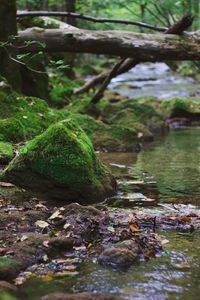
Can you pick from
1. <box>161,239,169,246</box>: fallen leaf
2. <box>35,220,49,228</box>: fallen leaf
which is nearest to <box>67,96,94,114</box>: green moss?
<box>35,220,49,228</box>: fallen leaf

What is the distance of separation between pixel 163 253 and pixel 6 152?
117 inches

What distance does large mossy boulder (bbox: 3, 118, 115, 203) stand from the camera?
536 centimetres

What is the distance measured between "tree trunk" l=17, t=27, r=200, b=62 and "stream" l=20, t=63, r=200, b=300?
6.74 feet

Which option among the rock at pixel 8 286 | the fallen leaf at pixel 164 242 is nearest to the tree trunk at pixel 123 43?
the fallen leaf at pixel 164 242

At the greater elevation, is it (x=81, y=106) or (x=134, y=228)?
(x=134, y=228)

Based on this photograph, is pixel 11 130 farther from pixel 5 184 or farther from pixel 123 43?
pixel 123 43

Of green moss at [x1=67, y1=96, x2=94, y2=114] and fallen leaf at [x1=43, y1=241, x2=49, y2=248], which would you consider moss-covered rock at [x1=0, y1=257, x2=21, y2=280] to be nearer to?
fallen leaf at [x1=43, y1=241, x2=49, y2=248]

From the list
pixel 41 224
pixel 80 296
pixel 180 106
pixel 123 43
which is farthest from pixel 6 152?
pixel 180 106

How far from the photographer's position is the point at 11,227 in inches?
175

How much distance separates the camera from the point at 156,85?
24297 mm

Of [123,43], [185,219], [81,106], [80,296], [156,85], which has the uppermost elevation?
[123,43]

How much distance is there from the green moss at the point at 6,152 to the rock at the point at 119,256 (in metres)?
2.74

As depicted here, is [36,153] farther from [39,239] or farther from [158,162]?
[158,162]

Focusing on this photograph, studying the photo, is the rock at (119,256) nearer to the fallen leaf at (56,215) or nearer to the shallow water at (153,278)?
the shallow water at (153,278)
